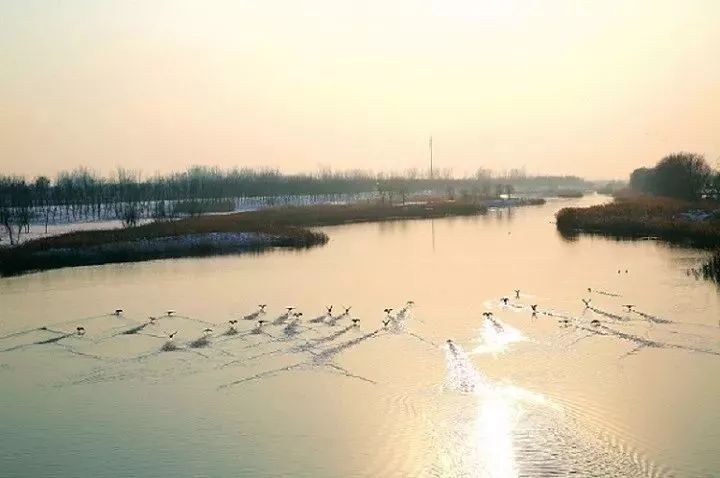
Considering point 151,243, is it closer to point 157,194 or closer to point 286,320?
point 286,320

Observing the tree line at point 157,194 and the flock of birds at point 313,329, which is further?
the tree line at point 157,194

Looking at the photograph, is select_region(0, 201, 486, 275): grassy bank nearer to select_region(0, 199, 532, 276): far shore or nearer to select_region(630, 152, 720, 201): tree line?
select_region(0, 199, 532, 276): far shore

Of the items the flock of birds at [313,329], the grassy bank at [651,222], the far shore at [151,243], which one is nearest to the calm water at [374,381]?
the flock of birds at [313,329]

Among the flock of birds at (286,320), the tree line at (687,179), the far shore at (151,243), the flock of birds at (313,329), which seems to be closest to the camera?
the flock of birds at (313,329)

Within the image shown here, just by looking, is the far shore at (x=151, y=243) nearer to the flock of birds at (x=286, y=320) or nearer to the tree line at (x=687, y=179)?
the flock of birds at (x=286, y=320)

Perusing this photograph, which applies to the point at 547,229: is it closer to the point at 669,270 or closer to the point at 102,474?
the point at 669,270

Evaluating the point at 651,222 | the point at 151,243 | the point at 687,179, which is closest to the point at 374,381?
the point at 151,243

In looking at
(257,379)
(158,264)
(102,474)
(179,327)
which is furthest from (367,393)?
(158,264)
